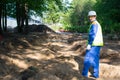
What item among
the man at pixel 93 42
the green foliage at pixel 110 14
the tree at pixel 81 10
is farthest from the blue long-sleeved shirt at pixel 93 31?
the tree at pixel 81 10

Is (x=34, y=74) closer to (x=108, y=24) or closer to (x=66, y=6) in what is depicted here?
(x=108, y=24)

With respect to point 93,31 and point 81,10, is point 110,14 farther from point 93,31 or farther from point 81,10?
point 81,10

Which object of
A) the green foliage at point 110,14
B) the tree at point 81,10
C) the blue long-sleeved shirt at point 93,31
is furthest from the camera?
the tree at point 81,10

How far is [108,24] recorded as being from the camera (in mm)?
24094

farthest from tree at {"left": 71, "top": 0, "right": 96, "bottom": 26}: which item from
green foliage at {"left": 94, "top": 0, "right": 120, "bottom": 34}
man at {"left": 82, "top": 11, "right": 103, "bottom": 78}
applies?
man at {"left": 82, "top": 11, "right": 103, "bottom": 78}

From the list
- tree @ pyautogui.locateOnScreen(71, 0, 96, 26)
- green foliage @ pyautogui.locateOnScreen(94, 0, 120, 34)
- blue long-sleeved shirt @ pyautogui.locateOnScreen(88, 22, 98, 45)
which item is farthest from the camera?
tree @ pyautogui.locateOnScreen(71, 0, 96, 26)

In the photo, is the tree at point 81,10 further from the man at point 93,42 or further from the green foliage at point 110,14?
the man at point 93,42

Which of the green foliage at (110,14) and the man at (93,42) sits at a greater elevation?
the green foliage at (110,14)

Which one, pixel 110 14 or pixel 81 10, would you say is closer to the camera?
pixel 110 14

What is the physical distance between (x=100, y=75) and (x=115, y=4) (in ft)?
49.6

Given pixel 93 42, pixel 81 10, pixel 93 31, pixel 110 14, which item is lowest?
pixel 93 42

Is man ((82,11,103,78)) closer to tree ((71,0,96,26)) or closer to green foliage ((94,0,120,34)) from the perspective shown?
green foliage ((94,0,120,34))

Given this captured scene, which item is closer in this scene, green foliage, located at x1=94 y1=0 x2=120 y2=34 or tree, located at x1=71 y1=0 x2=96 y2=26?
green foliage, located at x1=94 y1=0 x2=120 y2=34

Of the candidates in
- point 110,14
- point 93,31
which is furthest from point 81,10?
point 93,31
